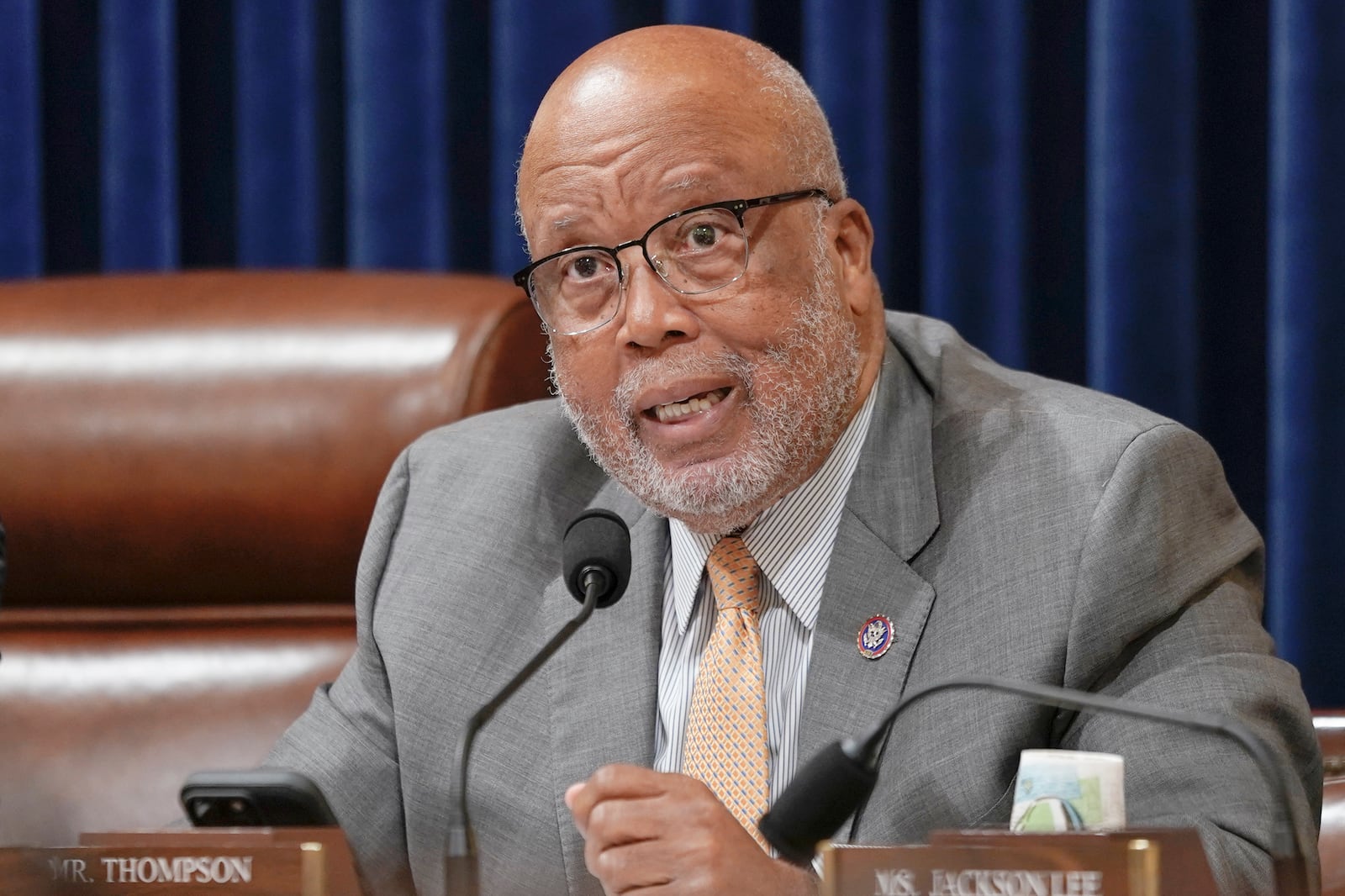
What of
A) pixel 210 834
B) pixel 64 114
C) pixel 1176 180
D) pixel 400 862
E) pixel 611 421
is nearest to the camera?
pixel 210 834

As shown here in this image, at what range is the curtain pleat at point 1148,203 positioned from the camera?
2.29m

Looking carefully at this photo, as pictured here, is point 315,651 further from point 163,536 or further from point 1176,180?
point 1176,180

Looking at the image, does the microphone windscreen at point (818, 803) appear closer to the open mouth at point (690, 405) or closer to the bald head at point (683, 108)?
the open mouth at point (690, 405)

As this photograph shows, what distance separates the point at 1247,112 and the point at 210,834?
6.32ft

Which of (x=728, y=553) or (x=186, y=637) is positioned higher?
(x=728, y=553)

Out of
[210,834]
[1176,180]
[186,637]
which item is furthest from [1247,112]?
[210,834]

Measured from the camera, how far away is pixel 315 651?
7.00 feet

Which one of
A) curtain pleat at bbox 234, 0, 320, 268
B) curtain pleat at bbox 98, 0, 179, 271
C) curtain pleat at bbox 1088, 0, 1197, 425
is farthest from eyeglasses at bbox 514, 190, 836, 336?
curtain pleat at bbox 98, 0, 179, 271

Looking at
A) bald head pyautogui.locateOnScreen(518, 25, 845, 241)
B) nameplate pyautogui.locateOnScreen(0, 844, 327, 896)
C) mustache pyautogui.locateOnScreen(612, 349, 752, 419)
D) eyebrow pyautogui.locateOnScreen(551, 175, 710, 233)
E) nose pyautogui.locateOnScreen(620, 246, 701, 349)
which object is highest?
bald head pyautogui.locateOnScreen(518, 25, 845, 241)

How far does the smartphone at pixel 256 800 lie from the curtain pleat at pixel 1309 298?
1558mm

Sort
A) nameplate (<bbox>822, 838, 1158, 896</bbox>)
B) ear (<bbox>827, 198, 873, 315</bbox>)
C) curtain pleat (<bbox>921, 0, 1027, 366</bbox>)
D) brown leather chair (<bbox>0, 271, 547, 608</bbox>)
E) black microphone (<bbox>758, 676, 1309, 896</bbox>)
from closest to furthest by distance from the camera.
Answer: nameplate (<bbox>822, 838, 1158, 896</bbox>), black microphone (<bbox>758, 676, 1309, 896</bbox>), ear (<bbox>827, 198, 873, 315</bbox>), brown leather chair (<bbox>0, 271, 547, 608</bbox>), curtain pleat (<bbox>921, 0, 1027, 366</bbox>)

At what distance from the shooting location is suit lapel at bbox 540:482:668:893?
67.1 inches

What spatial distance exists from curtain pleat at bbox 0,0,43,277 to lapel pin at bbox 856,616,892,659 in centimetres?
181

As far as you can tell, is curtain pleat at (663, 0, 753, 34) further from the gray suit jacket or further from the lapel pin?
the lapel pin
